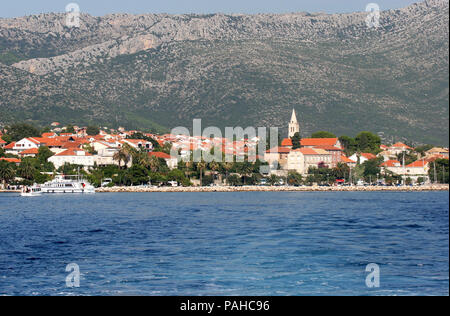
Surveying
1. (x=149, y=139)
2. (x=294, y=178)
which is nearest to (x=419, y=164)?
(x=294, y=178)

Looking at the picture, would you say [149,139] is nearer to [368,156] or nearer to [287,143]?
[287,143]

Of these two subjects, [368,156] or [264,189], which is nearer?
[264,189]

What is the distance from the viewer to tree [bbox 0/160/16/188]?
9131 centimetres

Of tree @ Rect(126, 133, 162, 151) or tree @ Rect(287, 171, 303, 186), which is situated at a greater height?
tree @ Rect(126, 133, 162, 151)

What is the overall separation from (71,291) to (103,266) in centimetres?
391

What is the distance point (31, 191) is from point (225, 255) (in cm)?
6195

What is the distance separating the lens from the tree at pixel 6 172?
300 feet

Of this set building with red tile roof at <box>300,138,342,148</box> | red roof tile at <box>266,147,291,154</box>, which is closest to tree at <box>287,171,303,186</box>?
red roof tile at <box>266,147,291,154</box>

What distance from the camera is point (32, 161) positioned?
99062 millimetres

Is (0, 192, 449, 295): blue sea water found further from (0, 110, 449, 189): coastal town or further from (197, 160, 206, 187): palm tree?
(197, 160, 206, 187): palm tree

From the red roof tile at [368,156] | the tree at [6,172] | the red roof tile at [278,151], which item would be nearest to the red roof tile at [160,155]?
the red roof tile at [278,151]

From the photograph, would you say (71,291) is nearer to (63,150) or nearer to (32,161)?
(32,161)

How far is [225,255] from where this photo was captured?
23.0 meters

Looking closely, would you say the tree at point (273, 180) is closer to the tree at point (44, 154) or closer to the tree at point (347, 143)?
the tree at point (347, 143)
